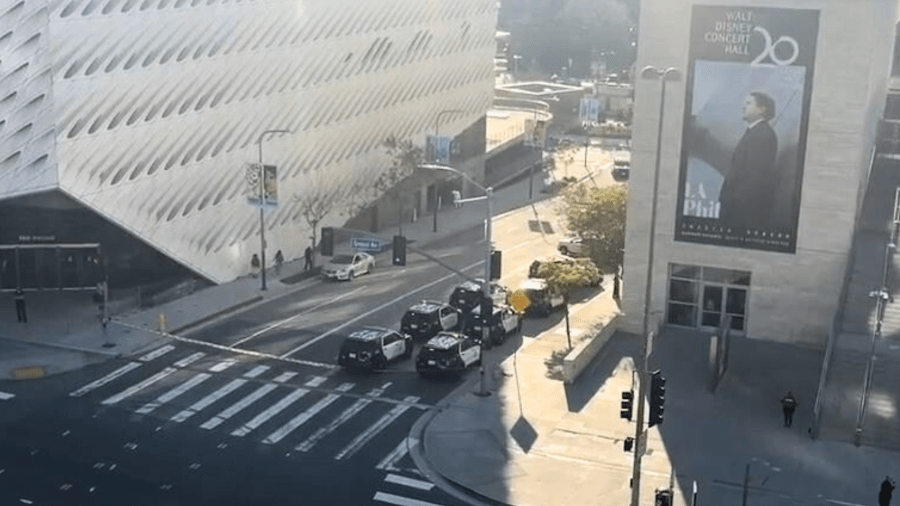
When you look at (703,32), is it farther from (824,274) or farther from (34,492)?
(34,492)

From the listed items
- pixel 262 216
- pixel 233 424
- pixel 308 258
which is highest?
pixel 262 216

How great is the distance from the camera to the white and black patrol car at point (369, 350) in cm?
Answer: 4412

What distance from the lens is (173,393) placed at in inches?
1639

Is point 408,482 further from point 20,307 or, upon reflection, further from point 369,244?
point 20,307

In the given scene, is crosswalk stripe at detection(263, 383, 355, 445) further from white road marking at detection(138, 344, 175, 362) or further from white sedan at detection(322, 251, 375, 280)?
white sedan at detection(322, 251, 375, 280)

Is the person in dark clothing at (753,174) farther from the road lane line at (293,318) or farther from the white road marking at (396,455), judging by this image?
the white road marking at (396,455)

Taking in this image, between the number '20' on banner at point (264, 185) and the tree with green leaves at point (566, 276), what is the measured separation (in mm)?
12952

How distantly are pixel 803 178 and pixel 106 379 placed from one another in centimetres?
2765

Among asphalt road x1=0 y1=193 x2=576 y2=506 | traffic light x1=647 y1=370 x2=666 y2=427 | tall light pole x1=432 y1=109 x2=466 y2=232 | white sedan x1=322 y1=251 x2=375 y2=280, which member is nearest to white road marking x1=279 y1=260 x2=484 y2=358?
asphalt road x1=0 y1=193 x2=576 y2=506

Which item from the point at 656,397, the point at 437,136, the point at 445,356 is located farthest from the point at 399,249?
the point at 437,136

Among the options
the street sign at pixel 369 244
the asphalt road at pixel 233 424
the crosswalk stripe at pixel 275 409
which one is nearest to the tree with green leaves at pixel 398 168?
the asphalt road at pixel 233 424

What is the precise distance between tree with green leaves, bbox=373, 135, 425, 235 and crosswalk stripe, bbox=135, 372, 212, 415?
97.6ft

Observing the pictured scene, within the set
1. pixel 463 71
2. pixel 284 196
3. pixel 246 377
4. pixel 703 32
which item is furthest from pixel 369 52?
pixel 246 377

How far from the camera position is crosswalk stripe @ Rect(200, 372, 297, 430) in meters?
38.7
